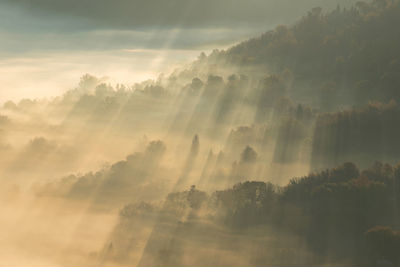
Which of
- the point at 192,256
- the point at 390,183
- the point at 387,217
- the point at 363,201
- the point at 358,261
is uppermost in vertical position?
the point at 390,183

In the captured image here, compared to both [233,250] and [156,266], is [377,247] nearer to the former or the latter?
[233,250]

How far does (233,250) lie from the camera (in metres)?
191

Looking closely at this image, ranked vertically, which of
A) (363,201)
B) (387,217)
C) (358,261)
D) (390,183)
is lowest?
(358,261)

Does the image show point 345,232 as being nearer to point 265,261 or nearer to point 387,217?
point 387,217

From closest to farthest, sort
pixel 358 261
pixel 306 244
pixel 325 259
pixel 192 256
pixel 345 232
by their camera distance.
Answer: pixel 358 261, pixel 325 259, pixel 345 232, pixel 306 244, pixel 192 256

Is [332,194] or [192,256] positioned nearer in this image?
[332,194]

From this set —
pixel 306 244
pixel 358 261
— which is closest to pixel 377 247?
pixel 358 261

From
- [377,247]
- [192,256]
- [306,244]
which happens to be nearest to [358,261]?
[377,247]

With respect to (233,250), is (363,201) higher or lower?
higher

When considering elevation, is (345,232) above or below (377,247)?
above

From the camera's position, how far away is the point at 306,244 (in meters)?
163

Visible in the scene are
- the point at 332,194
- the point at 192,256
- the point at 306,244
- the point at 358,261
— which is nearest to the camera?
the point at 358,261

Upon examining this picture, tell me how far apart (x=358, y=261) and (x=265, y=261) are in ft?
128

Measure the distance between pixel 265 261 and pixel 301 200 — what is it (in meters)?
41.1
